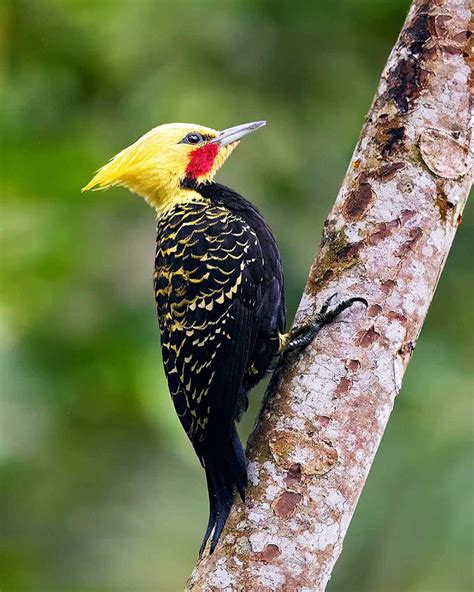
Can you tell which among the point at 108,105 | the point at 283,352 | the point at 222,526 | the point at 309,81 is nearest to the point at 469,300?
the point at 309,81

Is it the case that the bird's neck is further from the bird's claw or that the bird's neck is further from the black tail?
the black tail

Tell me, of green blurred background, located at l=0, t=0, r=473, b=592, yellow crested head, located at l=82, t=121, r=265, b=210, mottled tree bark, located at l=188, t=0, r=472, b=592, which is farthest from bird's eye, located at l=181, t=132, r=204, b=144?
mottled tree bark, located at l=188, t=0, r=472, b=592

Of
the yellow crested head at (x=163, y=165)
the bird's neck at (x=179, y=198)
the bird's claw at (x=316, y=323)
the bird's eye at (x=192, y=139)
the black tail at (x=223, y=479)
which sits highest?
the bird's eye at (x=192, y=139)

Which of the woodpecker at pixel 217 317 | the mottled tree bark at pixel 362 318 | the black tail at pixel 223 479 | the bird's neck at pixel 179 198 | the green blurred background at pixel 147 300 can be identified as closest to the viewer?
the mottled tree bark at pixel 362 318

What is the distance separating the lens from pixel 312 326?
328cm

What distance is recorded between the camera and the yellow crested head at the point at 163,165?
171 inches

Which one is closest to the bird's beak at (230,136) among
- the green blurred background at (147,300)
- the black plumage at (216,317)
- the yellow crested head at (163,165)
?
the yellow crested head at (163,165)

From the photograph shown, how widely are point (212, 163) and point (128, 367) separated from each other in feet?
5.02

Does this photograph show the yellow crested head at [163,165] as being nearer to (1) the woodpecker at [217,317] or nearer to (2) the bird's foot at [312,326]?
(1) the woodpecker at [217,317]

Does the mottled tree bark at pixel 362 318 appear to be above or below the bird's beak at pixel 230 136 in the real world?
below

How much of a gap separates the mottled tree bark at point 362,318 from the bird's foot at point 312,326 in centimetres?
3

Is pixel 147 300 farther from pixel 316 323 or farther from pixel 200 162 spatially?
pixel 316 323

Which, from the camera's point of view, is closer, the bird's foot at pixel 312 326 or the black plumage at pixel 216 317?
the bird's foot at pixel 312 326

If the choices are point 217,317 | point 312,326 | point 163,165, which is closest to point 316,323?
point 312,326
